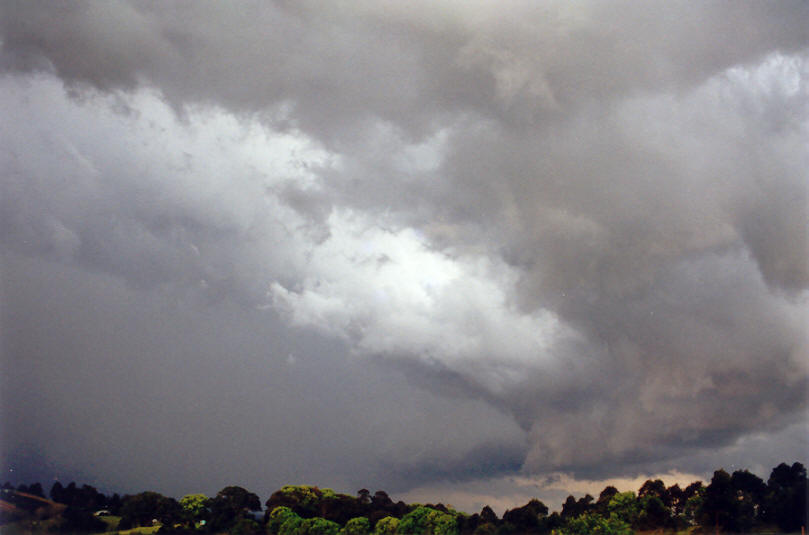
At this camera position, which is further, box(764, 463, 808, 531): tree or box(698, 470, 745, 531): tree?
box(698, 470, 745, 531): tree

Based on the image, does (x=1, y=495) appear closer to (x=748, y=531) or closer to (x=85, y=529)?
(x=85, y=529)

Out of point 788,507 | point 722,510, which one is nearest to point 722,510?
point 722,510

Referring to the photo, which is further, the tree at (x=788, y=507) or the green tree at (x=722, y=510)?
the green tree at (x=722, y=510)

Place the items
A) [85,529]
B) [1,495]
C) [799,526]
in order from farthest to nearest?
[85,529] → [799,526] → [1,495]

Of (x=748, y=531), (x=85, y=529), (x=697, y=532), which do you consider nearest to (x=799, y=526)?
(x=748, y=531)

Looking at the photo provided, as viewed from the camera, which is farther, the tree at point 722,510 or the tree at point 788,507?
the tree at point 722,510

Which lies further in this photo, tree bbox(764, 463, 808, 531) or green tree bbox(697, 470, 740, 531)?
green tree bbox(697, 470, 740, 531)

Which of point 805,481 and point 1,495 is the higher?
point 805,481

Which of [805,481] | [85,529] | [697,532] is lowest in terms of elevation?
[85,529]

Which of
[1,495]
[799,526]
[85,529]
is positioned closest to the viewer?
[1,495]

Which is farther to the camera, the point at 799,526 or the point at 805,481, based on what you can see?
the point at 805,481

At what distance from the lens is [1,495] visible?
168000mm

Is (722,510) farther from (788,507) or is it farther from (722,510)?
(788,507)

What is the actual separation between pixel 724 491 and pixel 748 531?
13390 mm
